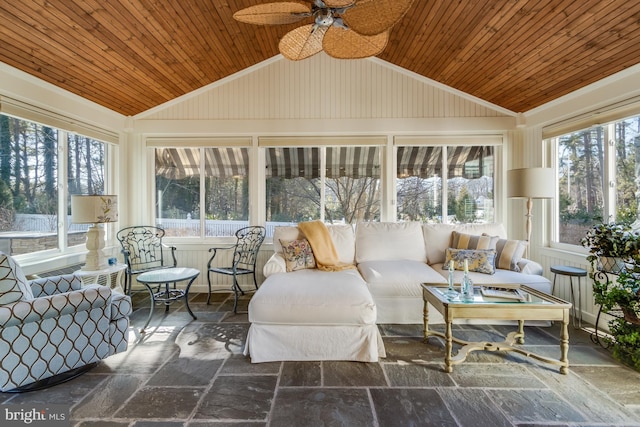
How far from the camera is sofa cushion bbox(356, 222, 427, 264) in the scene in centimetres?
354

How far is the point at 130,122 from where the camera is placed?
4027 mm

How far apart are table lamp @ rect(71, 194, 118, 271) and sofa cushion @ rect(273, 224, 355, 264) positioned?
1.70m

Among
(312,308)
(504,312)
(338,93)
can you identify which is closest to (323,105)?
(338,93)

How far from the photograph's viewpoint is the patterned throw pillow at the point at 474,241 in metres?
3.27

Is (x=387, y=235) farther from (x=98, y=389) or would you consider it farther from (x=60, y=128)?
(x=60, y=128)

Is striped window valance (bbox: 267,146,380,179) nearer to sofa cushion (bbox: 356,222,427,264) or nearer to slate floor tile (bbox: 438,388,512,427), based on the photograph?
sofa cushion (bbox: 356,222,427,264)

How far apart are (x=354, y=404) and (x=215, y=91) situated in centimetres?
402

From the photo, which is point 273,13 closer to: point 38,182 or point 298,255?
point 298,255

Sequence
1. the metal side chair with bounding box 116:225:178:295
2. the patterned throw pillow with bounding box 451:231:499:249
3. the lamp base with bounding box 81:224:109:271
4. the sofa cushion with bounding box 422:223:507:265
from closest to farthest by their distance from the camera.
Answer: the lamp base with bounding box 81:224:109:271 → the patterned throw pillow with bounding box 451:231:499:249 → the sofa cushion with bounding box 422:223:507:265 → the metal side chair with bounding box 116:225:178:295

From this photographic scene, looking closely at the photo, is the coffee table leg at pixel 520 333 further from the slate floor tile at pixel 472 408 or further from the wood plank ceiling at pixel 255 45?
the wood plank ceiling at pixel 255 45

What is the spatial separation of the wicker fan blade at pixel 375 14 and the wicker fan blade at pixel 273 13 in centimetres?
35

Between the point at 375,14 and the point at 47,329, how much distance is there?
281 centimetres

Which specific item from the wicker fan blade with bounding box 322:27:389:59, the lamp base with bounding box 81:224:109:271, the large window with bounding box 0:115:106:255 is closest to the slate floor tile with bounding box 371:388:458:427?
the wicker fan blade with bounding box 322:27:389:59

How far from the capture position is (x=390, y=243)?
141 inches
